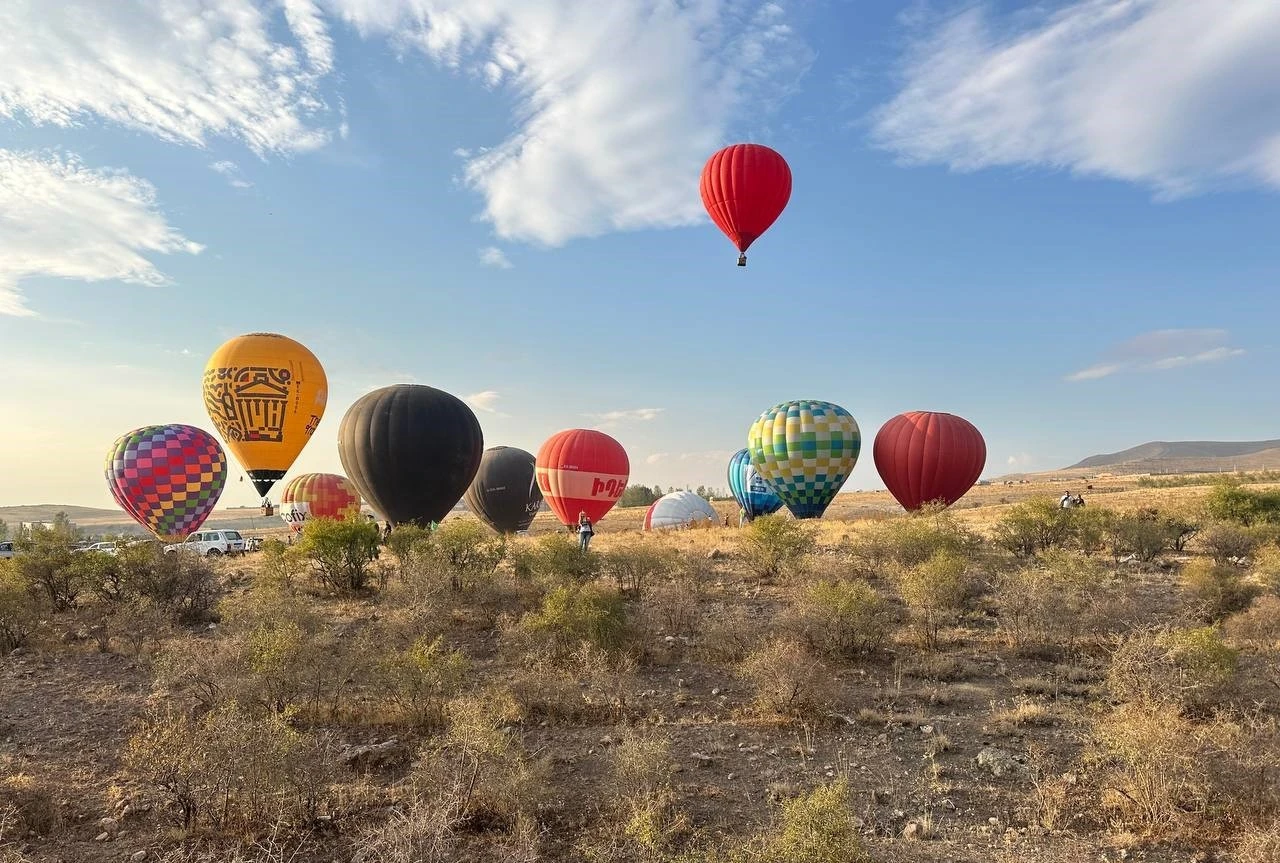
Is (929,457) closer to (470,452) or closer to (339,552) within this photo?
(470,452)

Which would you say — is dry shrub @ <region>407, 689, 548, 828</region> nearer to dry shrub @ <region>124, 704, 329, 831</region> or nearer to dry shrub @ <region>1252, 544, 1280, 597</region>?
dry shrub @ <region>124, 704, 329, 831</region>

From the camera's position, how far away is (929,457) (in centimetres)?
2969

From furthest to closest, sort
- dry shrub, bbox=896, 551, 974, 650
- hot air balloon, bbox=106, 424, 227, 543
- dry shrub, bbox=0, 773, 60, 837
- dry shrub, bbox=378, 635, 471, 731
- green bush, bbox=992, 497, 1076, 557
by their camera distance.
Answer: hot air balloon, bbox=106, 424, 227, 543, green bush, bbox=992, 497, 1076, 557, dry shrub, bbox=896, 551, 974, 650, dry shrub, bbox=378, 635, 471, 731, dry shrub, bbox=0, 773, 60, 837

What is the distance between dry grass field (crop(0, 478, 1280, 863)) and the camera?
6816mm

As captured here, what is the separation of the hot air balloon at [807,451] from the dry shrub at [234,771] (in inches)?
982

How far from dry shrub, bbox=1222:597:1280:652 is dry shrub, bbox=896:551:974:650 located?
4378 mm

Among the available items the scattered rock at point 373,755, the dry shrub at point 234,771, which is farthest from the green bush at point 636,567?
the dry shrub at point 234,771

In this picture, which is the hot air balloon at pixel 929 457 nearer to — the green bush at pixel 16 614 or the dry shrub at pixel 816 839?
the dry shrub at pixel 816 839

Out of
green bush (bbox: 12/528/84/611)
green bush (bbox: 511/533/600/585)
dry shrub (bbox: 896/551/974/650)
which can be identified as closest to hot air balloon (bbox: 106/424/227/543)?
green bush (bbox: 12/528/84/611)

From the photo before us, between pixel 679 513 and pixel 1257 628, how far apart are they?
88.7 ft

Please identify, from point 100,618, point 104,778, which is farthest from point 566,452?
point 104,778

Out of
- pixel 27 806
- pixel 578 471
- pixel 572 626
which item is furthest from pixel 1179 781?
pixel 578 471

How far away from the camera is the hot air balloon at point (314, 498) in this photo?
4153 centimetres

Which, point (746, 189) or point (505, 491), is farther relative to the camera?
point (505, 491)
